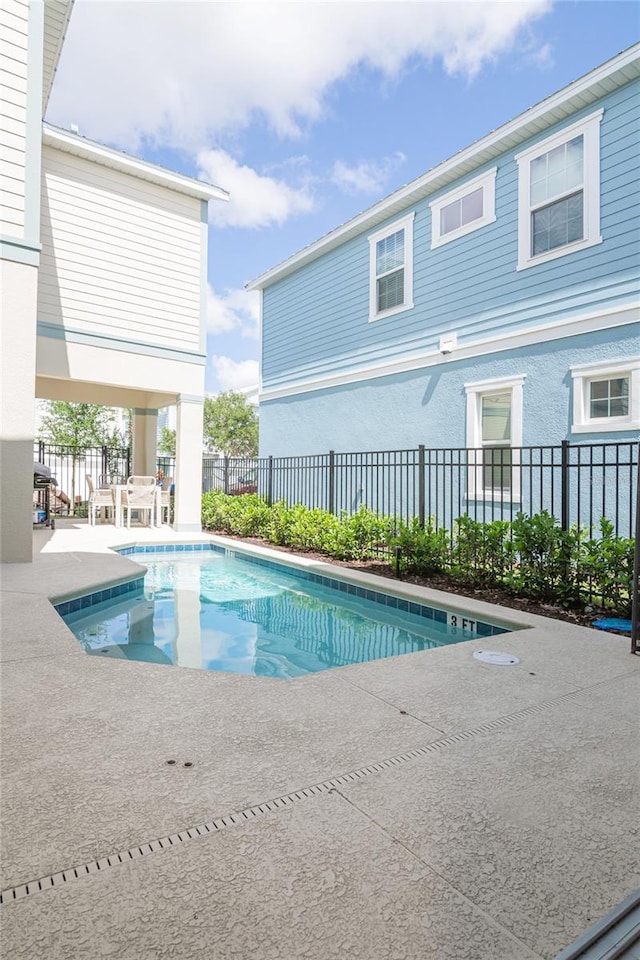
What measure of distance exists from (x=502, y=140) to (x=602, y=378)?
11.9 ft

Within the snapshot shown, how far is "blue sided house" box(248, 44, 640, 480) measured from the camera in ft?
20.9

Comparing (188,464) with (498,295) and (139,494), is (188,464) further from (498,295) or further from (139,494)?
(498,295)

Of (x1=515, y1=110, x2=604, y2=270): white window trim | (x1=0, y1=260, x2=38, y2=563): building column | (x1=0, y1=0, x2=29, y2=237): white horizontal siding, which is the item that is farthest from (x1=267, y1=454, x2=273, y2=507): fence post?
(x1=0, y1=0, x2=29, y2=237): white horizontal siding

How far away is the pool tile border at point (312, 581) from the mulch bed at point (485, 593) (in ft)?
1.33

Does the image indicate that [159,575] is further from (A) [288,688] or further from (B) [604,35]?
(B) [604,35]

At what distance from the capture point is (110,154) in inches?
340

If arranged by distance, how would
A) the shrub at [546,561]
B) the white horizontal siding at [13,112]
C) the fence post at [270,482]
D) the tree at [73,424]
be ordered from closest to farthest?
the shrub at [546,561]
the white horizontal siding at [13,112]
the fence post at [270,482]
the tree at [73,424]

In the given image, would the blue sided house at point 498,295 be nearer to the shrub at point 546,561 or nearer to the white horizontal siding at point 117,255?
the shrub at point 546,561

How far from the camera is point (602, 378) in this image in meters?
6.54

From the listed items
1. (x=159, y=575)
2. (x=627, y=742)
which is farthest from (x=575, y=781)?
(x=159, y=575)

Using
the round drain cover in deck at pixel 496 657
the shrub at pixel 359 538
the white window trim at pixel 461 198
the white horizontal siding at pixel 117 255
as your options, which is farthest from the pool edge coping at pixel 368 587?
the white window trim at pixel 461 198

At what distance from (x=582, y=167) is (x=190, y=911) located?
26.6 ft

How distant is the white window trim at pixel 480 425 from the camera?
24.1 feet

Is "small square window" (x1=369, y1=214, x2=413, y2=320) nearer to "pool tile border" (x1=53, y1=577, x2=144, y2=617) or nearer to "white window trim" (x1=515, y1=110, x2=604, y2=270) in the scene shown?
"white window trim" (x1=515, y1=110, x2=604, y2=270)
